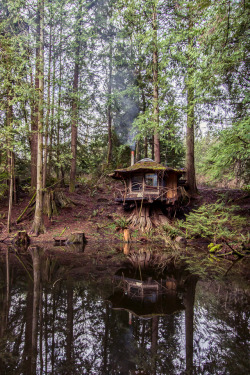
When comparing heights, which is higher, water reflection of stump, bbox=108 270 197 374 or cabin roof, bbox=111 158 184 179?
cabin roof, bbox=111 158 184 179

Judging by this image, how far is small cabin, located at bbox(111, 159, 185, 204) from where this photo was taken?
12.7 meters

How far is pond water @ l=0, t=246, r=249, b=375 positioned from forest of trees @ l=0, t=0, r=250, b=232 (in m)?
5.55

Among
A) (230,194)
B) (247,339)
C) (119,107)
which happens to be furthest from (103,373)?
(119,107)

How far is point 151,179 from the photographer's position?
13273mm

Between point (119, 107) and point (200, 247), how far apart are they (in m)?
17.2

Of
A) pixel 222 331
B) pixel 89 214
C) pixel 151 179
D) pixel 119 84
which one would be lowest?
pixel 222 331

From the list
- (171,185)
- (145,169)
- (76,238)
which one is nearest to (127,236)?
(76,238)

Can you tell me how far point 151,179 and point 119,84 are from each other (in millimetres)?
14411

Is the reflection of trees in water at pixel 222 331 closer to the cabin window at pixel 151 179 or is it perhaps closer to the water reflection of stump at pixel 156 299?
the water reflection of stump at pixel 156 299

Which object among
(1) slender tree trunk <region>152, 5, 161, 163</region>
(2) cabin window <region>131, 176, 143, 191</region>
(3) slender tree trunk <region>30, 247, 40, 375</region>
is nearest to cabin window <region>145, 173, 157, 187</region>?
(2) cabin window <region>131, 176, 143, 191</region>

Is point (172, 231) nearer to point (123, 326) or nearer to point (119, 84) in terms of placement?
point (123, 326)

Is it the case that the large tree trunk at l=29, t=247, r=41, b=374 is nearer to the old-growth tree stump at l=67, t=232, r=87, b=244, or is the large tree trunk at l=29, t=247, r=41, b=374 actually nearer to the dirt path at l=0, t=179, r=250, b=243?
the old-growth tree stump at l=67, t=232, r=87, b=244

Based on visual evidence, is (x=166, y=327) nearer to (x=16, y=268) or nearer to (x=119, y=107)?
(x=16, y=268)

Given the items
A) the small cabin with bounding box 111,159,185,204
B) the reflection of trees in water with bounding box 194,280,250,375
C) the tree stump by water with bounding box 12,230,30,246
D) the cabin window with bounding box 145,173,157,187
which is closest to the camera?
the reflection of trees in water with bounding box 194,280,250,375
